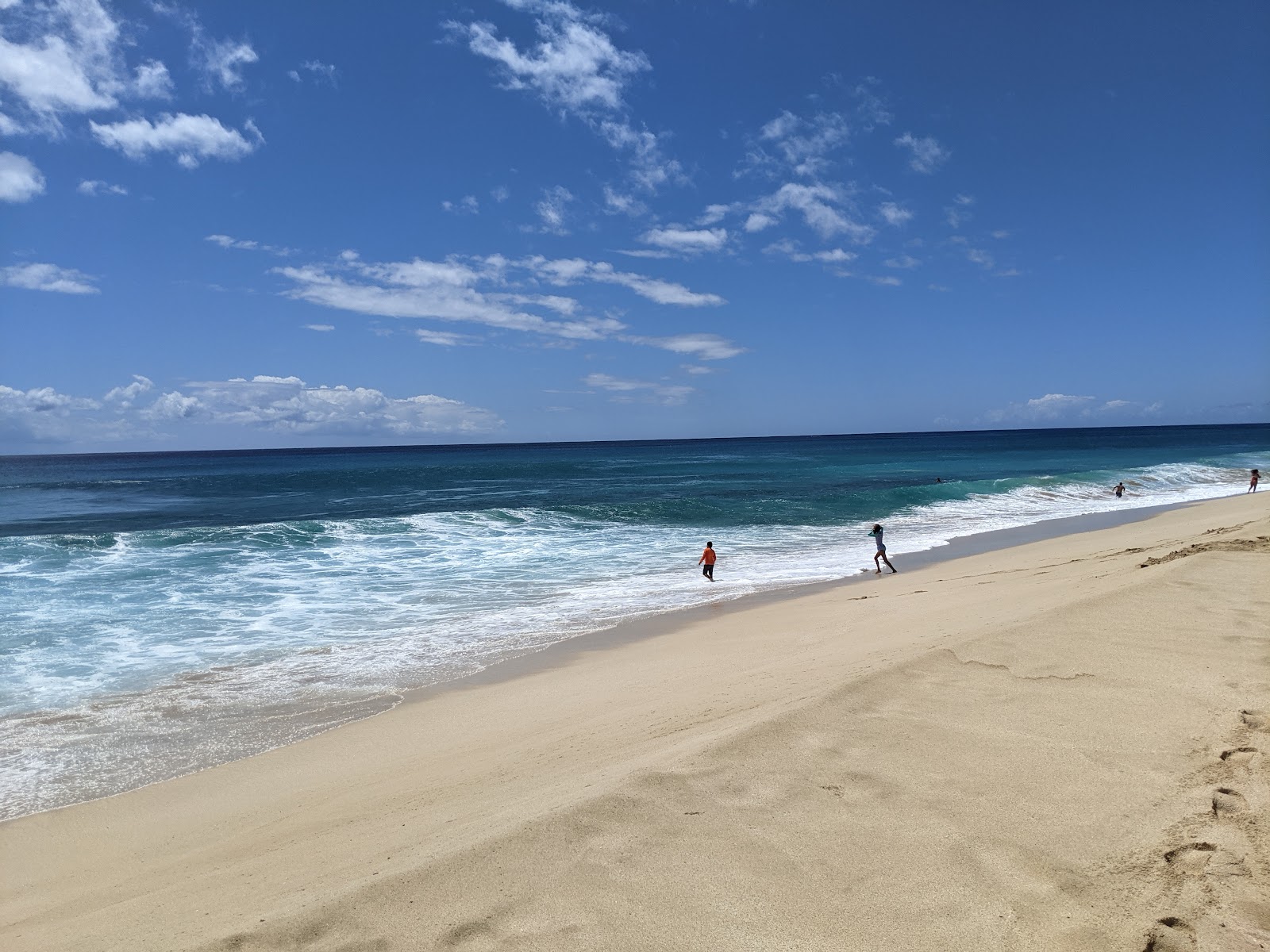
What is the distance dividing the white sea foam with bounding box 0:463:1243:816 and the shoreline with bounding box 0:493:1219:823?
10cm

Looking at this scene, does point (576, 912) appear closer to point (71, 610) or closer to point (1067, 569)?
point (1067, 569)

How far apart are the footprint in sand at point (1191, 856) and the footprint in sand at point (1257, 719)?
6.32 ft

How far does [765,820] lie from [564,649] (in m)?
7.37

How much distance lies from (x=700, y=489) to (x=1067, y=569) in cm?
2948

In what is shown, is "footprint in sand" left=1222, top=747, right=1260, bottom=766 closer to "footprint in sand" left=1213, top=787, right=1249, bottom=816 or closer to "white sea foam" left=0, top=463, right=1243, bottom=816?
"footprint in sand" left=1213, top=787, right=1249, bottom=816

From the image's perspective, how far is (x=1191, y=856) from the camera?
3.25 meters

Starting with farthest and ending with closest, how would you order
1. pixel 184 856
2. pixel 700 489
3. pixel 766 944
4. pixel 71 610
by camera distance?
pixel 700 489 → pixel 71 610 → pixel 184 856 → pixel 766 944

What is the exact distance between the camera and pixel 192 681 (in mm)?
9625

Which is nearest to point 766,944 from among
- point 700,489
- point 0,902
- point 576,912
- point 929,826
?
point 576,912

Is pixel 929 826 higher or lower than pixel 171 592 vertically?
higher

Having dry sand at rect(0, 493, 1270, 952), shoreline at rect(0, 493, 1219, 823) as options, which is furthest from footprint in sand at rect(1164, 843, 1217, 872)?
shoreline at rect(0, 493, 1219, 823)

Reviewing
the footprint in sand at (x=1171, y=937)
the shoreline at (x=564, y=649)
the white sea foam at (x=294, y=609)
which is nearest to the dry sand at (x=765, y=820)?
the footprint in sand at (x=1171, y=937)

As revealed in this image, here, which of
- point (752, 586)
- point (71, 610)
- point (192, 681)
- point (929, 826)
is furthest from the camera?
point (752, 586)

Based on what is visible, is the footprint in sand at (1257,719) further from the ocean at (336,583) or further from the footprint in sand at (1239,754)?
the ocean at (336,583)
